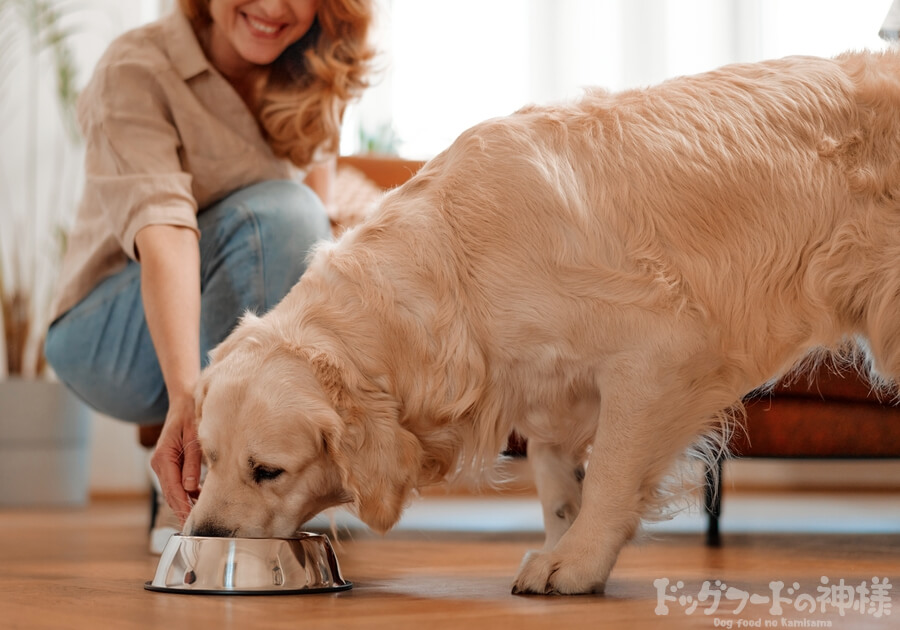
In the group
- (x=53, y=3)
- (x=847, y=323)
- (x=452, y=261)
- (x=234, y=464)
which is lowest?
(x=234, y=464)

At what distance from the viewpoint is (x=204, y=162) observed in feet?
8.14

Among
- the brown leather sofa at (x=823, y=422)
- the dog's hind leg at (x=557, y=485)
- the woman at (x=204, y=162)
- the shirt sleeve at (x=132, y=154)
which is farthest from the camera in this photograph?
the brown leather sofa at (x=823, y=422)

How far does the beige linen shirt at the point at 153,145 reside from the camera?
2229 millimetres

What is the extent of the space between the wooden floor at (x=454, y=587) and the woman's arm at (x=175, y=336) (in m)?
0.20

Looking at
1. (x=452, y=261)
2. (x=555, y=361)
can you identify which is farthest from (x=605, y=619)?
(x=452, y=261)

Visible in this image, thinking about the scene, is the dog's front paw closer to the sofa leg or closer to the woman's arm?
the woman's arm

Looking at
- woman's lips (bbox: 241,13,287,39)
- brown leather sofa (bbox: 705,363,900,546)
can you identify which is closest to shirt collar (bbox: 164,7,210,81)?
woman's lips (bbox: 241,13,287,39)

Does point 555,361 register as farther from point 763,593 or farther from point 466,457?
point 763,593

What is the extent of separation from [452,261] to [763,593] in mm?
708

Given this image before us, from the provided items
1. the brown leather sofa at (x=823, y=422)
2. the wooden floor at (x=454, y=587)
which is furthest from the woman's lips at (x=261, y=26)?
the brown leather sofa at (x=823, y=422)

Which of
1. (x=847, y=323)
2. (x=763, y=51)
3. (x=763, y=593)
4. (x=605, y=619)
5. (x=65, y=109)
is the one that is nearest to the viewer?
(x=605, y=619)

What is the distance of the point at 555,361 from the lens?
64.1 inches

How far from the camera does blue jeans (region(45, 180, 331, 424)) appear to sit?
2.38m

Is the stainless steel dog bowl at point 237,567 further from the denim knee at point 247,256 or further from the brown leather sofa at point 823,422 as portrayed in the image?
the brown leather sofa at point 823,422
